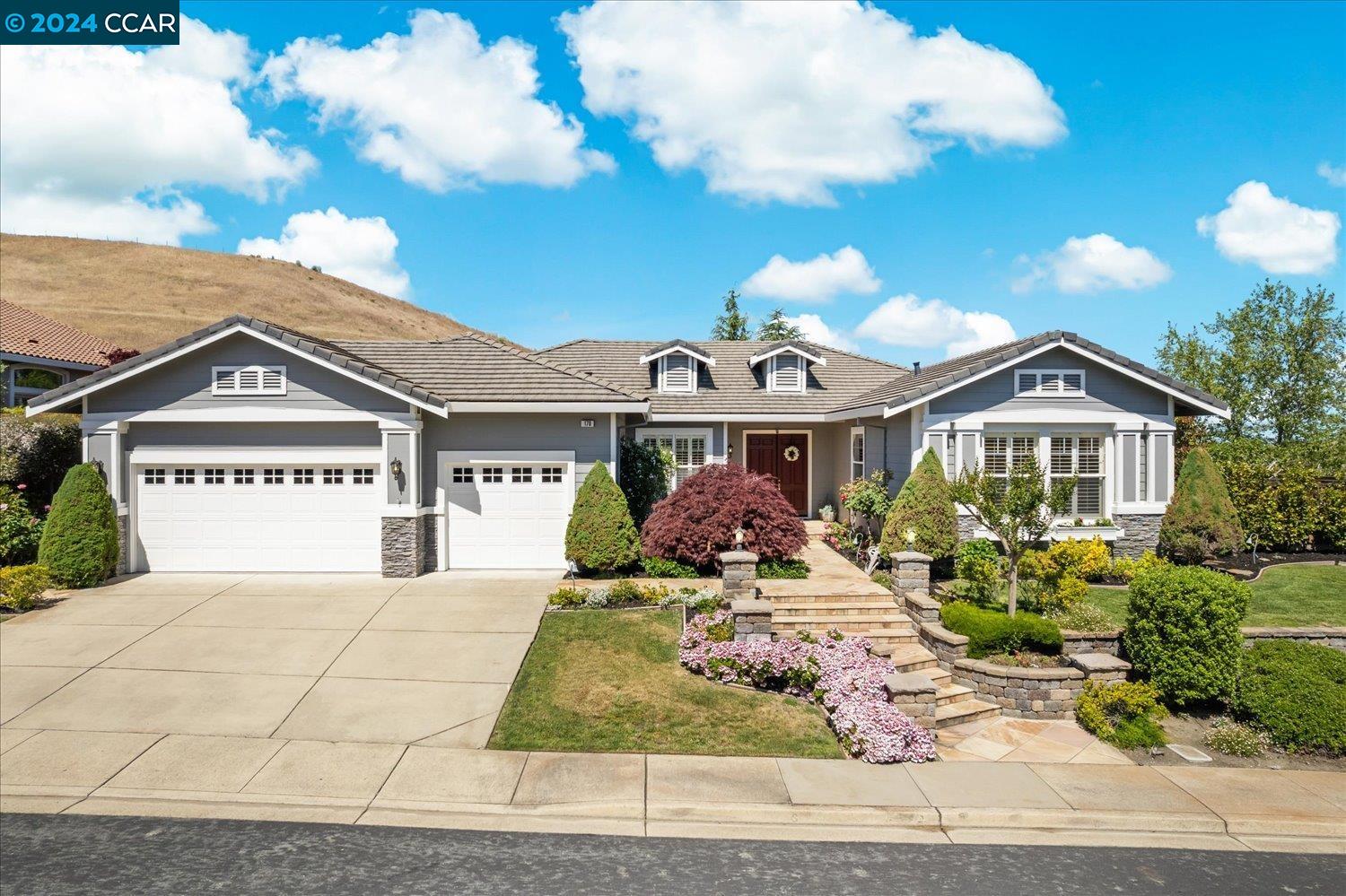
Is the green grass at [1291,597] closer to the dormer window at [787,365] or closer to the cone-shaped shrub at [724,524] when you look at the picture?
the cone-shaped shrub at [724,524]

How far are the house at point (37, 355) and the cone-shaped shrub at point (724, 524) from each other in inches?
863

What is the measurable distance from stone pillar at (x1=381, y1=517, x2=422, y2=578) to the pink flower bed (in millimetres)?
6001

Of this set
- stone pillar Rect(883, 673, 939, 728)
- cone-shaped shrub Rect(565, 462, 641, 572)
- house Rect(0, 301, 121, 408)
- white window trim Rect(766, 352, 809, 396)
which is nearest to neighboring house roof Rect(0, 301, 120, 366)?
house Rect(0, 301, 121, 408)

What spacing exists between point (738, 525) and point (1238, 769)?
7541mm

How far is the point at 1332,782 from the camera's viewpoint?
23.8 ft

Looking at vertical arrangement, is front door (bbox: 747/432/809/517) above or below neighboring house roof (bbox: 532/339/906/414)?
below

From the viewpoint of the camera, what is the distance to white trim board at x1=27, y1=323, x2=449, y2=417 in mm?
13219

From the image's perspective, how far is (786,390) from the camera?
20.8 m

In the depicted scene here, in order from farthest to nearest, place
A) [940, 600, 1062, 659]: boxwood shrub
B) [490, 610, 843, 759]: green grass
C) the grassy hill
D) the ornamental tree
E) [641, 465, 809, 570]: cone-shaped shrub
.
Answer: the grassy hill, [641, 465, 809, 570]: cone-shaped shrub, the ornamental tree, [940, 600, 1062, 659]: boxwood shrub, [490, 610, 843, 759]: green grass

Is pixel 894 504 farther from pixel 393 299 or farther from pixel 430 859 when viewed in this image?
pixel 393 299

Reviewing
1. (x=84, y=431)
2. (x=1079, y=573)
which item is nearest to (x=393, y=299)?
(x=84, y=431)

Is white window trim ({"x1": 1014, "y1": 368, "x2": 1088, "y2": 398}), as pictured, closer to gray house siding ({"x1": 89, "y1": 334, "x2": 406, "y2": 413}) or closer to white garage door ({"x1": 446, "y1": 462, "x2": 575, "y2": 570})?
white garage door ({"x1": 446, "y1": 462, "x2": 575, "y2": 570})

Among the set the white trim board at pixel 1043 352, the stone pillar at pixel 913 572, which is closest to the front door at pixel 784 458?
the white trim board at pixel 1043 352

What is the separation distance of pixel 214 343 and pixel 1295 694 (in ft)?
56.5
